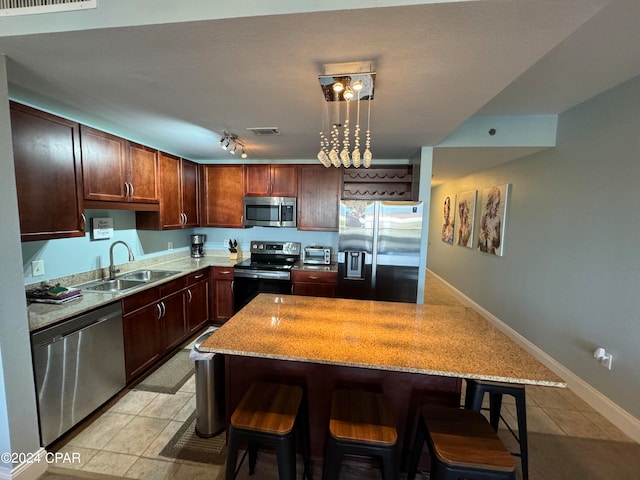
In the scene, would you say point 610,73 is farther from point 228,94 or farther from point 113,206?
point 113,206

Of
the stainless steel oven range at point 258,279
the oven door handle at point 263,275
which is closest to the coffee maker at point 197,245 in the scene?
the stainless steel oven range at point 258,279

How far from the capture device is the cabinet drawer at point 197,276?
10.5ft

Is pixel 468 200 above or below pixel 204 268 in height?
above

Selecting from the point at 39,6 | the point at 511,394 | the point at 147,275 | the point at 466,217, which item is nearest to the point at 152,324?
the point at 147,275

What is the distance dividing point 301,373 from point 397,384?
22.5 inches

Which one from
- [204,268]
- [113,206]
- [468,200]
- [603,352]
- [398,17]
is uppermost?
[398,17]

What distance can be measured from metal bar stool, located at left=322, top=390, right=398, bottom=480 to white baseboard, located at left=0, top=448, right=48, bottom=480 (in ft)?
5.64

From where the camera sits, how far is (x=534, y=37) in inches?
45.8

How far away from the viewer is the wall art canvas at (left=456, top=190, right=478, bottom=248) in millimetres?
4629

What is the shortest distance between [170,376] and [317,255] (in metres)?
2.14

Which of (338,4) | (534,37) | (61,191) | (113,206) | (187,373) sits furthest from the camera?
(187,373)

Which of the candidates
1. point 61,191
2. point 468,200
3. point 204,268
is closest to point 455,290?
point 468,200

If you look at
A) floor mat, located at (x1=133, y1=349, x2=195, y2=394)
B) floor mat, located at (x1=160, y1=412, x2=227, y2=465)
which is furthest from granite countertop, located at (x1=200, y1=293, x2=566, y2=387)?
floor mat, located at (x1=133, y1=349, x2=195, y2=394)

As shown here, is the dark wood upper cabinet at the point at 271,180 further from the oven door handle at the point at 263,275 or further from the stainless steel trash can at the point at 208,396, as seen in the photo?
the stainless steel trash can at the point at 208,396
